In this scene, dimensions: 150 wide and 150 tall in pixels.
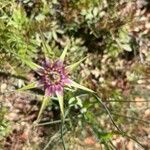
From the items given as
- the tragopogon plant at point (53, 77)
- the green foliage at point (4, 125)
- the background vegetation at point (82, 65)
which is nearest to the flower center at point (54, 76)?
the tragopogon plant at point (53, 77)

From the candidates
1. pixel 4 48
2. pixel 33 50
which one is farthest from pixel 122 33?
pixel 4 48

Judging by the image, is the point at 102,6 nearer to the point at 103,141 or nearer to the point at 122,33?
the point at 122,33

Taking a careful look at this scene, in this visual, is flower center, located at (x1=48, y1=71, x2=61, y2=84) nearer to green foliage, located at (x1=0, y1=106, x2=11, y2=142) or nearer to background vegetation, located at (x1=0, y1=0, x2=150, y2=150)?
background vegetation, located at (x1=0, y1=0, x2=150, y2=150)

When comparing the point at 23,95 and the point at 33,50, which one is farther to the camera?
the point at 23,95

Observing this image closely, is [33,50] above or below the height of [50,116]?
above

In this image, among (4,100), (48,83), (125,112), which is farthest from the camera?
(125,112)

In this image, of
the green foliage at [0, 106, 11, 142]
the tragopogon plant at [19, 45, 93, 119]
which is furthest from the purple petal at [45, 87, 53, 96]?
the green foliage at [0, 106, 11, 142]

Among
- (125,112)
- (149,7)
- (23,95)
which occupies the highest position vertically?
(149,7)

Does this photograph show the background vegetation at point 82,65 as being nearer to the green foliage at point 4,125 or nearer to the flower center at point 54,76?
the green foliage at point 4,125
